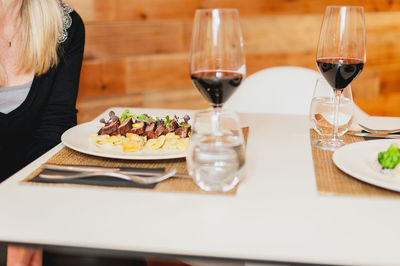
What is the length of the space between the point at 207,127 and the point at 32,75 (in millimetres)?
928

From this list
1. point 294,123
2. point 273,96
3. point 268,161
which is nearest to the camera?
point 268,161

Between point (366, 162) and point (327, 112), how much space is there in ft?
0.63

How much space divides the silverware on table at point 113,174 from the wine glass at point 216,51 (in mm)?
132

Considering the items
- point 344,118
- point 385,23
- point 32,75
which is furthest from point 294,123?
point 385,23

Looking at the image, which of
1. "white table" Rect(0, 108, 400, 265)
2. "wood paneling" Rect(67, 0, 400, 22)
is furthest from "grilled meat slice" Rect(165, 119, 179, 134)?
"wood paneling" Rect(67, 0, 400, 22)

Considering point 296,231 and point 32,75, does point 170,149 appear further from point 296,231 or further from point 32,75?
point 32,75

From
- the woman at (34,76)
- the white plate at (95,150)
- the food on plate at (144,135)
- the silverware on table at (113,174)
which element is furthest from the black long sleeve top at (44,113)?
the silverware on table at (113,174)

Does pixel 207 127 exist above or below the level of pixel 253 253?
above

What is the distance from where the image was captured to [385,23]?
3396 mm

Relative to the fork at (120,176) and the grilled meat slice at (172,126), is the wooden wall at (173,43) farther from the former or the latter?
the fork at (120,176)

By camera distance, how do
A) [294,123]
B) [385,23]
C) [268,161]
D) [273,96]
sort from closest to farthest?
1. [268,161]
2. [294,123]
3. [273,96]
4. [385,23]

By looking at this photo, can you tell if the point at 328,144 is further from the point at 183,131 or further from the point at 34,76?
the point at 34,76

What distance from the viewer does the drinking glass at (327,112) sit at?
1.05m

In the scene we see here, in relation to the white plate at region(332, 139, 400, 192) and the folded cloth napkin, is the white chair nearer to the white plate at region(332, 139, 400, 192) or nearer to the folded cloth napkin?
the white plate at region(332, 139, 400, 192)
